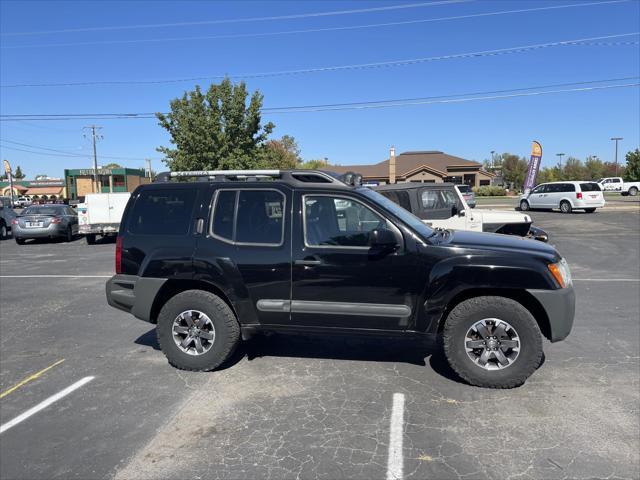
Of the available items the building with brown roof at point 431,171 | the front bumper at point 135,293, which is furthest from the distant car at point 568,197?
the building with brown roof at point 431,171

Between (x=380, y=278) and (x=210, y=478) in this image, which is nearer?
(x=210, y=478)

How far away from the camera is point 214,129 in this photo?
3197cm

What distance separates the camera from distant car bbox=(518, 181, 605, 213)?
25500 millimetres

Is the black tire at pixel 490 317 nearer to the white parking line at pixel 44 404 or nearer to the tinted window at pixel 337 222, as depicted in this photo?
the tinted window at pixel 337 222

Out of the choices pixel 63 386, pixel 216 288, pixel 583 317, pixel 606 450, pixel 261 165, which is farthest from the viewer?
pixel 261 165

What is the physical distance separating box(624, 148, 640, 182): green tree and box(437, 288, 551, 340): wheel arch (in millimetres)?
63931

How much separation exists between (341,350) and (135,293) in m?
2.33

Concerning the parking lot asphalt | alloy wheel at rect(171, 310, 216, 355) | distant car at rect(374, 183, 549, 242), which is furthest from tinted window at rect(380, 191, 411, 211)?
alloy wheel at rect(171, 310, 216, 355)

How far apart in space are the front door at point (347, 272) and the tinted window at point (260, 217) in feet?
0.59

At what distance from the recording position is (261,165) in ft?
111

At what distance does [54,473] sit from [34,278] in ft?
29.2

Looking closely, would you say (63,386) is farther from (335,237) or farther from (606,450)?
(606,450)

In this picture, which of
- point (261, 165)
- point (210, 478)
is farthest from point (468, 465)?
point (261, 165)

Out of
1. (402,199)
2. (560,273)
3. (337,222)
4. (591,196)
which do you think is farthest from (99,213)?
(591,196)
